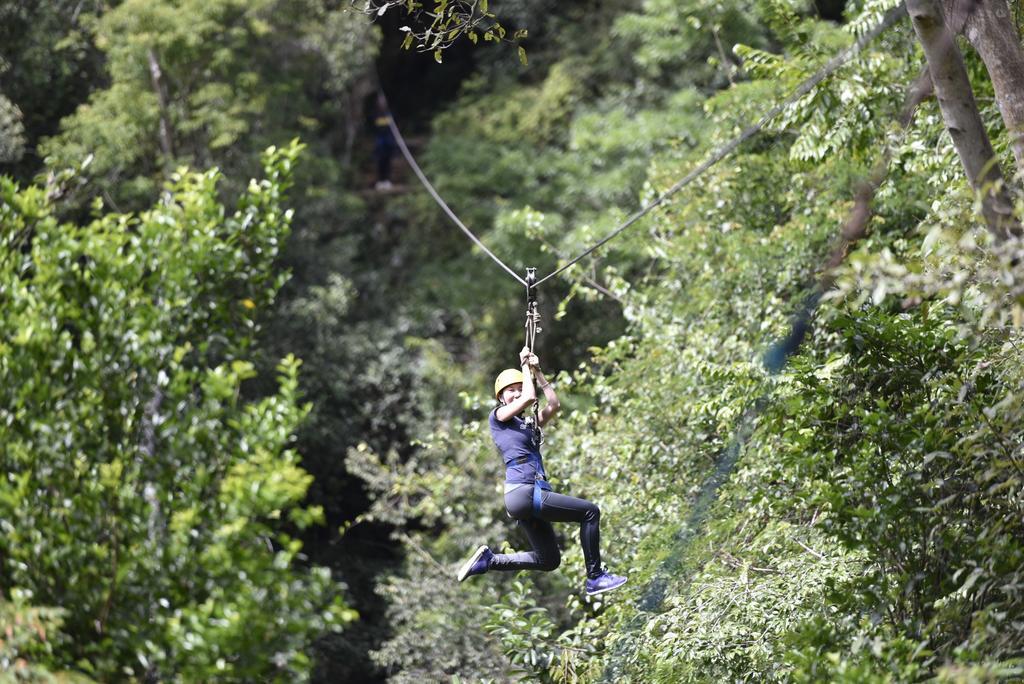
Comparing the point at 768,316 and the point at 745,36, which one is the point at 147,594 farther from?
the point at 745,36

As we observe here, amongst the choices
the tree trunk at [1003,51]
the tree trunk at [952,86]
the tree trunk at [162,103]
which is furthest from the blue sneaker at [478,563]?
the tree trunk at [162,103]

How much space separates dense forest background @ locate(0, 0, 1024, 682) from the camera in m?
4.43

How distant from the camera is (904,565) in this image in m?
4.73

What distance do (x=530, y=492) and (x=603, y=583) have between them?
559mm

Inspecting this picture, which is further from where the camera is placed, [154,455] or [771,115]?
[771,115]

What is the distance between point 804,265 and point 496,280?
608 centimetres

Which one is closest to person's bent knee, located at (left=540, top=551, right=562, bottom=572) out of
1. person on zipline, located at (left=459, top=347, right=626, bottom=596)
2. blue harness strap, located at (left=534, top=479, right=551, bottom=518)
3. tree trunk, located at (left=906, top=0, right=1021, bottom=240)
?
person on zipline, located at (left=459, top=347, right=626, bottom=596)

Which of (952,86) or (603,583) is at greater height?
(952,86)

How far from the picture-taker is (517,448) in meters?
5.65

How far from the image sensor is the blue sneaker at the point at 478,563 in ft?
19.0

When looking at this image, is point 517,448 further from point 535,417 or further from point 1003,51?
point 1003,51

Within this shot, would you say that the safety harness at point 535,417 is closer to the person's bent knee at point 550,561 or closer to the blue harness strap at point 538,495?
the blue harness strap at point 538,495

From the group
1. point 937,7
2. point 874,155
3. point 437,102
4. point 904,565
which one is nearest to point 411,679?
point 874,155

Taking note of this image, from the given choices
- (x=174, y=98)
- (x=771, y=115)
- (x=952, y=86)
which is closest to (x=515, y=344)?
(x=174, y=98)
